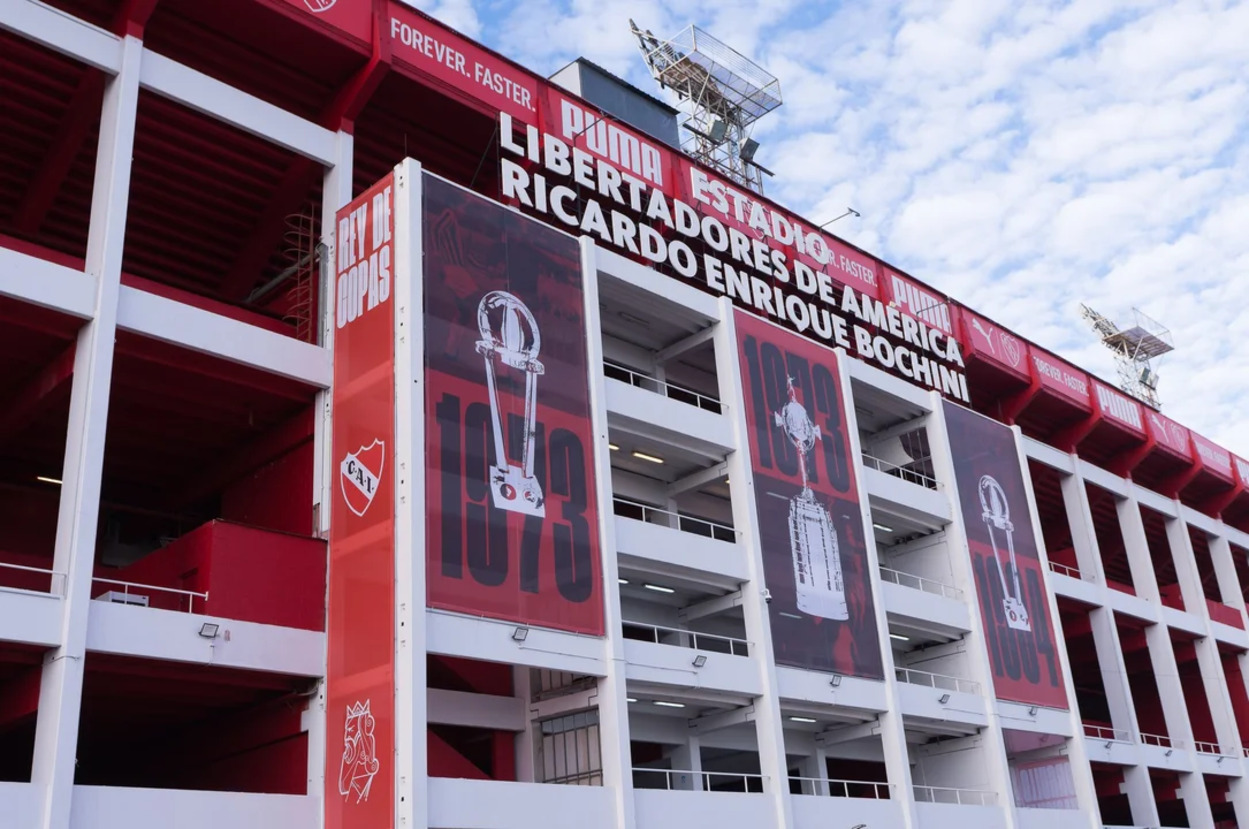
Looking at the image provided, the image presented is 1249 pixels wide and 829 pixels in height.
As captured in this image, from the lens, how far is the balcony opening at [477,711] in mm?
28905

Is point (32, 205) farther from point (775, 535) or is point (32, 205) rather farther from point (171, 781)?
point (775, 535)

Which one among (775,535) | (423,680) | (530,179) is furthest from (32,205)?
(775,535)

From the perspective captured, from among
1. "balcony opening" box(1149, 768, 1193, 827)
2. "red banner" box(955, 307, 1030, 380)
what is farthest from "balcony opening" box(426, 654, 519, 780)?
"balcony opening" box(1149, 768, 1193, 827)

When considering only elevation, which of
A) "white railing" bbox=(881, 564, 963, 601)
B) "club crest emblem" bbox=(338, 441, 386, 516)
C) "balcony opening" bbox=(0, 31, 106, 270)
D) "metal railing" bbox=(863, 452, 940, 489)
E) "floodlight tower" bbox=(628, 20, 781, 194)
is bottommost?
"club crest emblem" bbox=(338, 441, 386, 516)

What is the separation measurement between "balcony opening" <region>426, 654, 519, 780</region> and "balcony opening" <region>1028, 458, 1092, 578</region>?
90.6 ft

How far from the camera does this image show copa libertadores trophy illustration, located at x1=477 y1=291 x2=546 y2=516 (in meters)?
28.3

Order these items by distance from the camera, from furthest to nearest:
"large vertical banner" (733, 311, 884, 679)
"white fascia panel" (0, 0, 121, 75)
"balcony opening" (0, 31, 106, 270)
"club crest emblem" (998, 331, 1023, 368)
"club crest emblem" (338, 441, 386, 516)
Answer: "club crest emblem" (998, 331, 1023, 368) < "large vertical banner" (733, 311, 884, 679) < "club crest emblem" (338, 441, 386, 516) < "balcony opening" (0, 31, 106, 270) < "white fascia panel" (0, 0, 121, 75)

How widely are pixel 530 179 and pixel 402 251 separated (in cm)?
665

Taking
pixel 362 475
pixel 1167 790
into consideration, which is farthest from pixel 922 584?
pixel 362 475

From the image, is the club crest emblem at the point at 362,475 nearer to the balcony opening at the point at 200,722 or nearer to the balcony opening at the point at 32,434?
the balcony opening at the point at 200,722

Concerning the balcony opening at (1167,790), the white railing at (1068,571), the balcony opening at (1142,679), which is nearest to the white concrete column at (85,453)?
the white railing at (1068,571)

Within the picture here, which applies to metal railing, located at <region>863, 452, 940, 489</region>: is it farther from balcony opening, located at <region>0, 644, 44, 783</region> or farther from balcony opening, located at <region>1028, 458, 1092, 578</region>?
balcony opening, located at <region>0, 644, 44, 783</region>

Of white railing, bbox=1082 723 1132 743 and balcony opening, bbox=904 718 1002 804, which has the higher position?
white railing, bbox=1082 723 1132 743

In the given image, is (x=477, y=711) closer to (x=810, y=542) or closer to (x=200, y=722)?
(x=200, y=722)
